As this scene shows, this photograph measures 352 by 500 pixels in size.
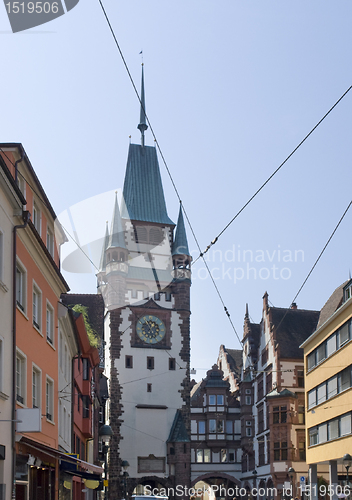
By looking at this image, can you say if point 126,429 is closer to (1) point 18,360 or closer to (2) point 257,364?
(2) point 257,364

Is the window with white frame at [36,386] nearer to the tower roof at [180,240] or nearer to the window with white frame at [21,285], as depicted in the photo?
the window with white frame at [21,285]

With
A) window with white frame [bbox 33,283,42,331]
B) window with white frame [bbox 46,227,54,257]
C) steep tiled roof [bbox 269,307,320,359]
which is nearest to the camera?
window with white frame [bbox 33,283,42,331]

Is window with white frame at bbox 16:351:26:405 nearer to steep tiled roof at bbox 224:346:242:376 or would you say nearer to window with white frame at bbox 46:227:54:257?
window with white frame at bbox 46:227:54:257

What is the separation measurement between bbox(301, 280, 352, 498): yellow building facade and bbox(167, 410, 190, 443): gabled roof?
2052cm

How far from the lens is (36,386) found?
696 inches

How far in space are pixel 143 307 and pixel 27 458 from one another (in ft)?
144

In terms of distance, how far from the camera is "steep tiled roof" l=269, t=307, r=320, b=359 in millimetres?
48375

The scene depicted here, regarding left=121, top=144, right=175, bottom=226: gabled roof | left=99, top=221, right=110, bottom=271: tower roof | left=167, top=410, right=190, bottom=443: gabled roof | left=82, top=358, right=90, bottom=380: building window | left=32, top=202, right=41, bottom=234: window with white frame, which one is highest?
left=121, top=144, right=175, bottom=226: gabled roof

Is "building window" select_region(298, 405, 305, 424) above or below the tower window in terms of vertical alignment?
below

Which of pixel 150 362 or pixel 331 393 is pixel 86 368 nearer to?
pixel 331 393

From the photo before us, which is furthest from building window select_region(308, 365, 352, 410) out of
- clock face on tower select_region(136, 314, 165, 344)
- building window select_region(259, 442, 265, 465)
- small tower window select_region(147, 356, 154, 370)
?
clock face on tower select_region(136, 314, 165, 344)

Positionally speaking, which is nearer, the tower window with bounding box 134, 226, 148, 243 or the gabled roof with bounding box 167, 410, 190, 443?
the gabled roof with bounding box 167, 410, 190, 443

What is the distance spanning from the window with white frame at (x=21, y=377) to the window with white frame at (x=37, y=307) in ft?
4.89

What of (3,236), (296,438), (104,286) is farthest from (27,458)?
(104,286)
